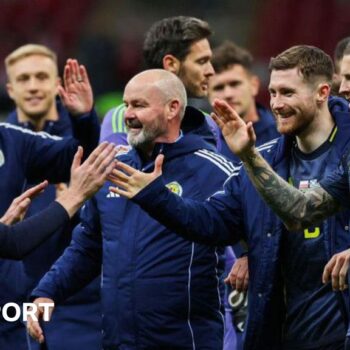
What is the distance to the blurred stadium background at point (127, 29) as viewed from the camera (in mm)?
16406

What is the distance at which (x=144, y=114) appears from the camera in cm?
744

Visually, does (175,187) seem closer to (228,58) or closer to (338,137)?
(338,137)

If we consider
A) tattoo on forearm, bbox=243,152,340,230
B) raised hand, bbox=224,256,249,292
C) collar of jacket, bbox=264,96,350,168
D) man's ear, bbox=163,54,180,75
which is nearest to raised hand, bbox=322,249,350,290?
tattoo on forearm, bbox=243,152,340,230

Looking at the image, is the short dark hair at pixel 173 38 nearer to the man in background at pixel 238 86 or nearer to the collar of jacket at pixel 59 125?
the collar of jacket at pixel 59 125

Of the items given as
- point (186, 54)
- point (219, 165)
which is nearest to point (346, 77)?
point (219, 165)

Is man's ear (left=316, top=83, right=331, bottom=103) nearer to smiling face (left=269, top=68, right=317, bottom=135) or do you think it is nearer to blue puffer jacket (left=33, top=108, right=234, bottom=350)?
smiling face (left=269, top=68, right=317, bottom=135)

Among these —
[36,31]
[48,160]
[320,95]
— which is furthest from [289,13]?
[320,95]

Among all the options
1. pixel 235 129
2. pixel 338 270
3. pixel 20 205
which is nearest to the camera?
pixel 338 270

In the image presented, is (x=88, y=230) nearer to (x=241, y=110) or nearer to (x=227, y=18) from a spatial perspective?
→ (x=241, y=110)

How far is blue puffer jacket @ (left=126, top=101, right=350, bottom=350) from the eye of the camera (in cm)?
676

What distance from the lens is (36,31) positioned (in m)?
16.8

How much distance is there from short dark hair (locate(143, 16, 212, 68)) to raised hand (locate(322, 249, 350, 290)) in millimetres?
2889

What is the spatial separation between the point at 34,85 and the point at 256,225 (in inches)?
139

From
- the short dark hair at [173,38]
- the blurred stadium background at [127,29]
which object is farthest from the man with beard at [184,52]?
the blurred stadium background at [127,29]
